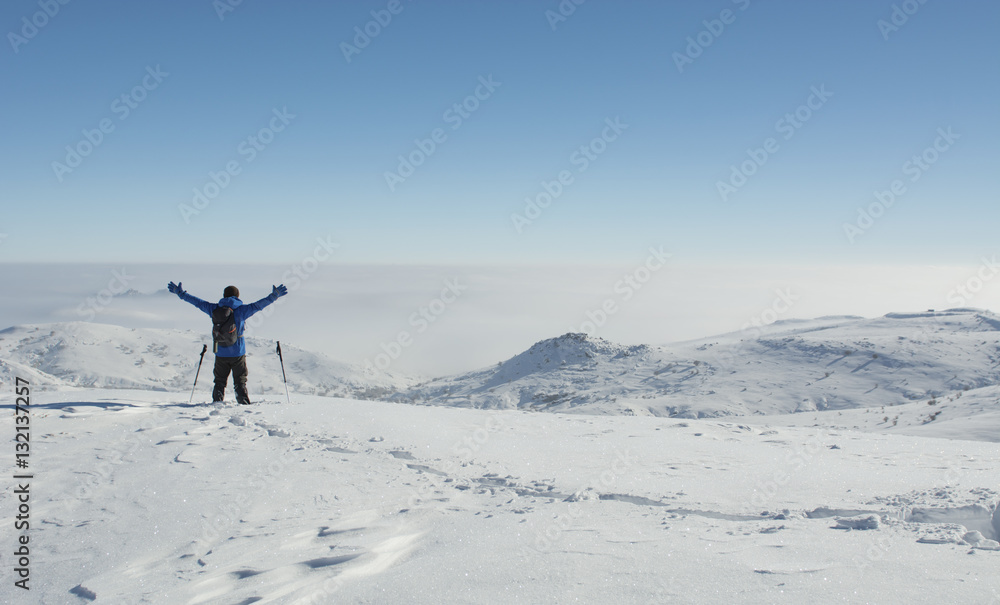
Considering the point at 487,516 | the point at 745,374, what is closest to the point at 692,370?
the point at 745,374

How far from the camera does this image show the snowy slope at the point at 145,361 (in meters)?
28.0

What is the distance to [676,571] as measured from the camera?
2643 millimetres

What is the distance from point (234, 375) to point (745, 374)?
16816 mm

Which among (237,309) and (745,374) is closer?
(237,309)

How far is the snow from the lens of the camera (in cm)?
260

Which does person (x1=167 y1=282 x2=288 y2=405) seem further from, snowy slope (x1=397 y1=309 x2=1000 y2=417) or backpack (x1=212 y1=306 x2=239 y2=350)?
snowy slope (x1=397 y1=309 x2=1000 y2=417)

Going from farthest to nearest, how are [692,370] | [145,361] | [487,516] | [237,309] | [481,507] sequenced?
[145,361], [692,370], [237,309], [481,507], [487,516]

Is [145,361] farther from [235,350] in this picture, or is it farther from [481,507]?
[481,507]

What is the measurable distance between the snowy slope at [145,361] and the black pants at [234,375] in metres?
19.3

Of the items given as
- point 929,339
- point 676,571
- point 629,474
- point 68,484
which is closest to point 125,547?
point 68,484

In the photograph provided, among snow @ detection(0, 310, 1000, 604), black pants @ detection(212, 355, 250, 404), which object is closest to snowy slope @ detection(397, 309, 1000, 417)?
snow @ detection(0, 310, 1000, 604)

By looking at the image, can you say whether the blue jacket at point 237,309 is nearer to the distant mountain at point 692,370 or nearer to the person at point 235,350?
the person at point 235,350

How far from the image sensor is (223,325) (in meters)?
8.04

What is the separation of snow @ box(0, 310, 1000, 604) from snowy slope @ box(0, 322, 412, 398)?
21945 millimetres
